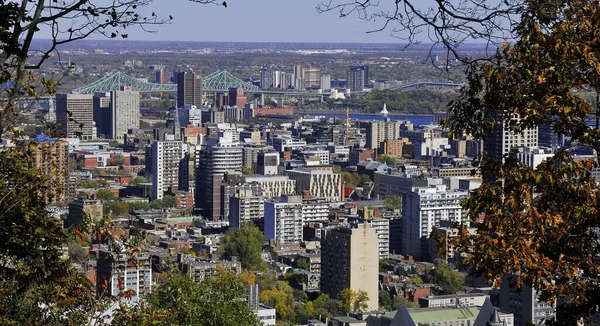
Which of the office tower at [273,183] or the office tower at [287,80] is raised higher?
the office tower at [287,80]

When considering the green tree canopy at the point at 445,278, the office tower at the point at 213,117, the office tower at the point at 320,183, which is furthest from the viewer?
the office tower at the point at 213,117

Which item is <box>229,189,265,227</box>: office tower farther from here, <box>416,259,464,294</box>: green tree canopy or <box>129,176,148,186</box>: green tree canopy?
<box>416,259,464,294</box>: green tree canopy

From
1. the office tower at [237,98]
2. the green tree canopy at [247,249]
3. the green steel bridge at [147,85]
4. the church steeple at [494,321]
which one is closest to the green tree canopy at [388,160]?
the green tree canopy at [247,249]

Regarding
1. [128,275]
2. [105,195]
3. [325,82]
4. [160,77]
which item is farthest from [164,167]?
[325,82]

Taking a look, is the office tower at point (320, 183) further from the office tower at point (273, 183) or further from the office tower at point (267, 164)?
the office tower at point (267, 164)

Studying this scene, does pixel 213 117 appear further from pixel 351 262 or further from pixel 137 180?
pixel 351 262

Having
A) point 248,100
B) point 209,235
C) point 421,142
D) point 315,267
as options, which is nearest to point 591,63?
point 315,267

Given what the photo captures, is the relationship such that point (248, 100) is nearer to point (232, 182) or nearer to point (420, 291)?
point (232, 182)
